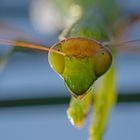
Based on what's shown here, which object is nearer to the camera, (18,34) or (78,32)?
(78,32)

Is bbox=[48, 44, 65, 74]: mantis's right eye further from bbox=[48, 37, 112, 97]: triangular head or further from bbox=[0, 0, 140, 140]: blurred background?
bbox=[0, 0, 140, 140]: blurred background

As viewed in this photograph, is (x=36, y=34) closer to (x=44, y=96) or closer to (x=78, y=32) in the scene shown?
(x=44, y=96)

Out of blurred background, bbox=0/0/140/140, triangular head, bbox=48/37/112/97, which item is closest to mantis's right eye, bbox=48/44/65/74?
triangular head, bbox=48/37/112/97

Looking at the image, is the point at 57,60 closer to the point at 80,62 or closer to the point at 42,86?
the point at 80,62

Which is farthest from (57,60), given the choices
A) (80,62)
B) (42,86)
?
(42,86)

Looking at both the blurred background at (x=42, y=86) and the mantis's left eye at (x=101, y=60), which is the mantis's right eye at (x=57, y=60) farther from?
the blurred background at (x=42, y=86)

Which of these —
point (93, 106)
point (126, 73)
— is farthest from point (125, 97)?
point (126, 73)
